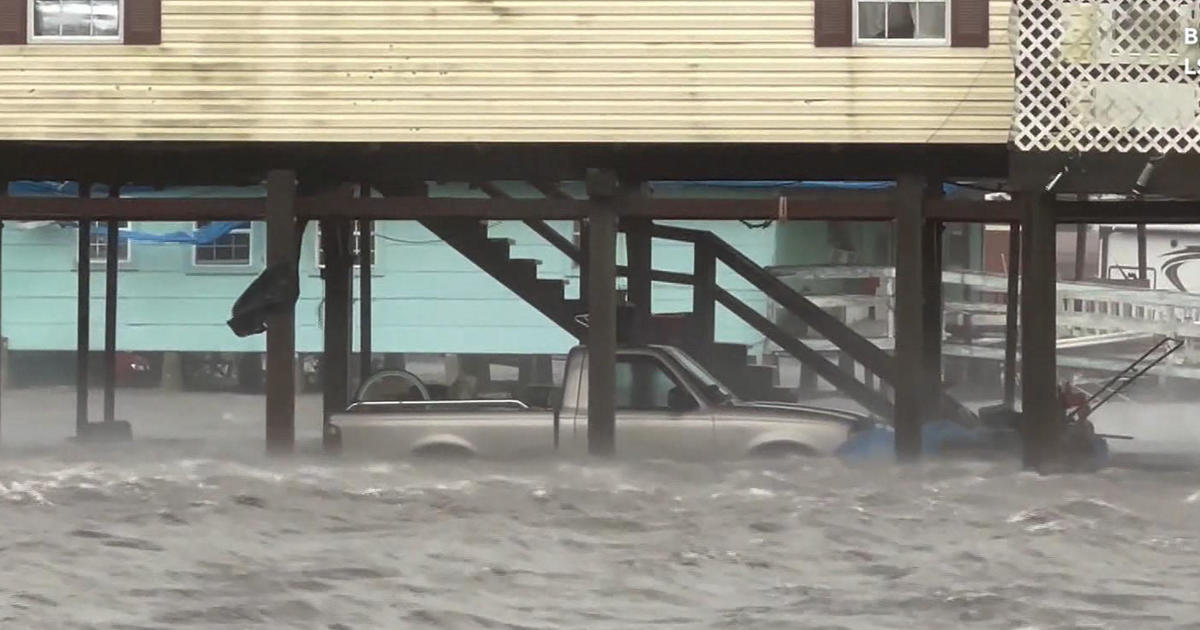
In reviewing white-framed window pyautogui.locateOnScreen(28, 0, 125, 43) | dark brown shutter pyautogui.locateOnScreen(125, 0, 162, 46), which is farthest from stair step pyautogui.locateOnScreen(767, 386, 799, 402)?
white-framed window pyautogui.locateOnScreen(28, 0, 125, 43)

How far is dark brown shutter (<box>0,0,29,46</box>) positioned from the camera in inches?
682

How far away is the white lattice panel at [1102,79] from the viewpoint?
16031 mm

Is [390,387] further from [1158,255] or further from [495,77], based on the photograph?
[1158,255]

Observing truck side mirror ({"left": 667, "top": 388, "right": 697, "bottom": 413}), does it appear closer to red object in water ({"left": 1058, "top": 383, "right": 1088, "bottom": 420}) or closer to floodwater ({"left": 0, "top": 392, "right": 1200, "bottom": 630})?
floodwater ({"left": 0, "top": 392, "right": 1200, "bottom": 630})

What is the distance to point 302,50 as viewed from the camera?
680 inches

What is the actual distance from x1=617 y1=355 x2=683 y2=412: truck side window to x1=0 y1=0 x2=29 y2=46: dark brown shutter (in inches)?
241

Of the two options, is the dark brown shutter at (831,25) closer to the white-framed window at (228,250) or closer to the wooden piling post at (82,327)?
the wooden piling post at (82,327)

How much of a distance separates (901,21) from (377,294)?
1572cm

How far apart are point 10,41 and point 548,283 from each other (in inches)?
223

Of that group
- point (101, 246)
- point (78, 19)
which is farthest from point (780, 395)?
point (101, 246)

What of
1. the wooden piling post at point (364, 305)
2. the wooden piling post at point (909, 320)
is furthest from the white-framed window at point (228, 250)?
the wooden piling post at point (909, 320)

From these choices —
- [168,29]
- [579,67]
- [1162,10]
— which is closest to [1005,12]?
[1162,10]

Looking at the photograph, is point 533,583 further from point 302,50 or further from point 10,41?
point 10,41

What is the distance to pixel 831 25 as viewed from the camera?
56.0ft
